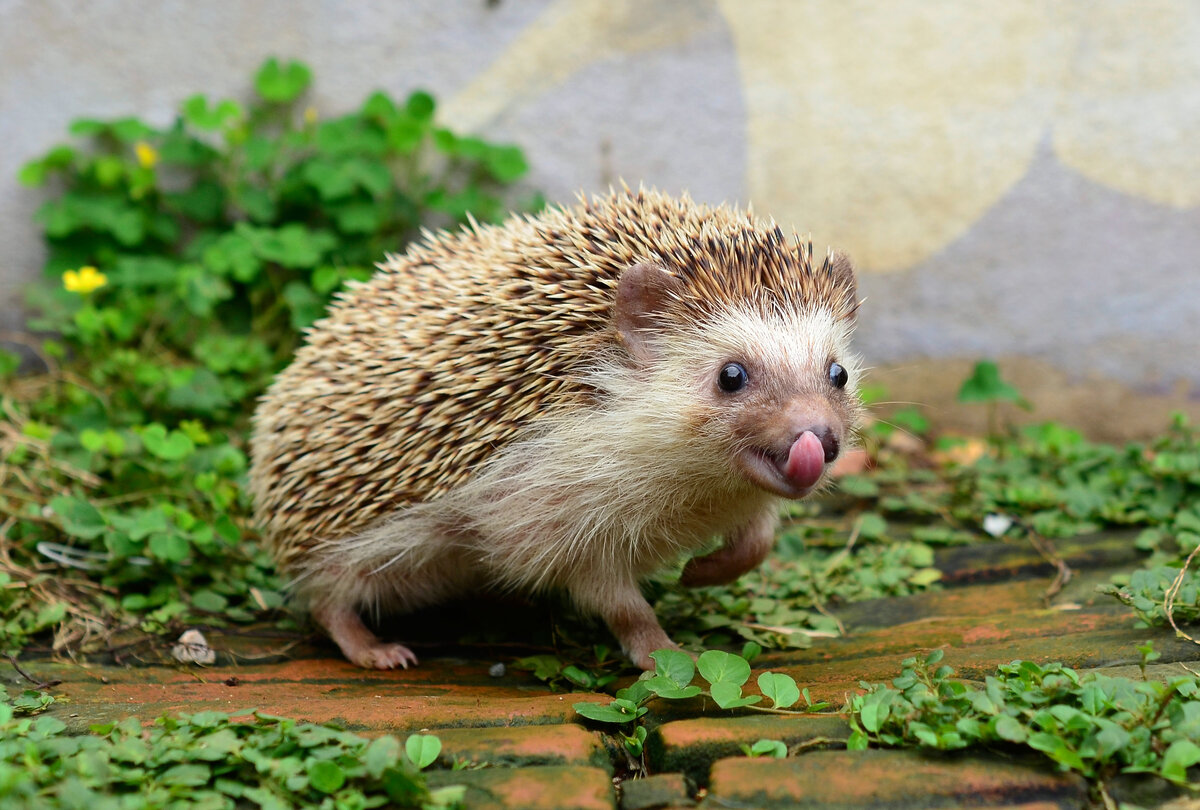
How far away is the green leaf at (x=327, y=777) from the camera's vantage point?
2.47 m

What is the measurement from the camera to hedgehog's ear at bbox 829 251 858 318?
12.5 ft

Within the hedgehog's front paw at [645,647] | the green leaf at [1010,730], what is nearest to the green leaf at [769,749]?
the green leaf at [1010,730]

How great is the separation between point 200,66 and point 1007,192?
504 centimetres

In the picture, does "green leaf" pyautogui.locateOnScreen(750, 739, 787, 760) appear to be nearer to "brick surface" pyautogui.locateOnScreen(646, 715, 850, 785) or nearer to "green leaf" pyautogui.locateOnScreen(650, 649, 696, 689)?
"brick surface" pyautogui.locateOnScreen(646, 715, 850, 785)

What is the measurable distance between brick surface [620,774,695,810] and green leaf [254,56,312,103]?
491cm

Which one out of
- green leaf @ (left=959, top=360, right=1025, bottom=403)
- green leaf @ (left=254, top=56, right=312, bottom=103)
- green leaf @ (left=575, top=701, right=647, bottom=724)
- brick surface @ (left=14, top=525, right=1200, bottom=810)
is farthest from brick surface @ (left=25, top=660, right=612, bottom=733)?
green leaf @ (left=254, top=56, right=312, bottom=103)

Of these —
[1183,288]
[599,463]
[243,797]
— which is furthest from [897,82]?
[243,797]

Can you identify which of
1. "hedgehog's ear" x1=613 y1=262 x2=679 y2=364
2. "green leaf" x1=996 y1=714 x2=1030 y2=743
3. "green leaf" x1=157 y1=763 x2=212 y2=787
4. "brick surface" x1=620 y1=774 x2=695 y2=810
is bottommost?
"brick surface" x1=620 y1=774 x2=695 y2=810

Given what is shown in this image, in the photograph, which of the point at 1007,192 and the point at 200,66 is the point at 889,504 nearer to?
the point at 1007,192

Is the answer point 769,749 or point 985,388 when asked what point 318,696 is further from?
point 985,388

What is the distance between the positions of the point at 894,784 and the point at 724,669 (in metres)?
0.74

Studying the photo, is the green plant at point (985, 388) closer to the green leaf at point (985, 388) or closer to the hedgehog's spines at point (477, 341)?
the green leaf at point (985, 388)

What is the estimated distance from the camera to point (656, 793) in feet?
8.45

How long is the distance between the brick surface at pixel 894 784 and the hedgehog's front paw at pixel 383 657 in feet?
5.59
